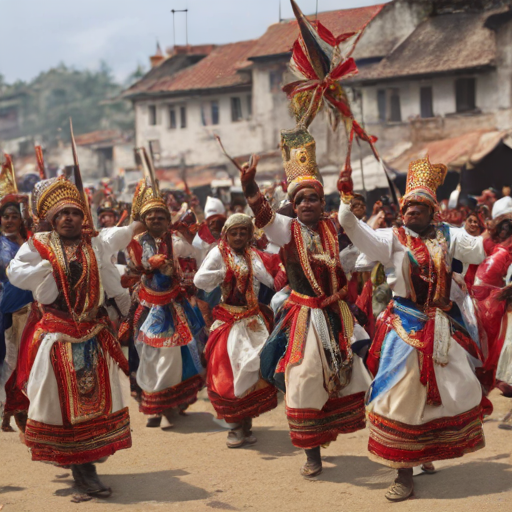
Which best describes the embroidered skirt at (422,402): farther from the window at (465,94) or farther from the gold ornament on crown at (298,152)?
the window at (465,94)

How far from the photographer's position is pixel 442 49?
2884cm

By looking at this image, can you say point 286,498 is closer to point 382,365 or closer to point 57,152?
point 382,365

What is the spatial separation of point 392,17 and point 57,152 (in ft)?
132

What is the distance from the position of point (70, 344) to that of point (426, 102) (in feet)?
83.4

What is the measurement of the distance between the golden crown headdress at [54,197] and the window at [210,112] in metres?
36.7

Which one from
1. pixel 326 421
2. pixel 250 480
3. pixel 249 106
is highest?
pixel 249 106

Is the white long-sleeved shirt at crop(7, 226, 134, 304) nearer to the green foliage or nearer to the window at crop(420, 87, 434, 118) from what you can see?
the window at crop(420, 87, 434, 118)

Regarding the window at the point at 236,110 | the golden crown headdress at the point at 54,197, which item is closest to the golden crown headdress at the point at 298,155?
the golden crown headdress at the point at 54,197

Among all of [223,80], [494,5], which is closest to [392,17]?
[494,5]

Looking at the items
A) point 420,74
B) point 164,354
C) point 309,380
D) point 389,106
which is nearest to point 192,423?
point 164,354

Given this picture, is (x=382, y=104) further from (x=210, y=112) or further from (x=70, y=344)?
(x=70, y=344)

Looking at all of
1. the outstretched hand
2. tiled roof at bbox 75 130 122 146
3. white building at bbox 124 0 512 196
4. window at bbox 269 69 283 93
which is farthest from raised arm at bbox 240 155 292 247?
tiled roof at bbox 75 130 122 146

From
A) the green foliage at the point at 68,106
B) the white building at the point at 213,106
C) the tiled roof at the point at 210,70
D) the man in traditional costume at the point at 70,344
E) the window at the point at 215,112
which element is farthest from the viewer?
the green foliage at the point at 68,106

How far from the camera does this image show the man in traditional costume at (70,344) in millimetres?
5977
